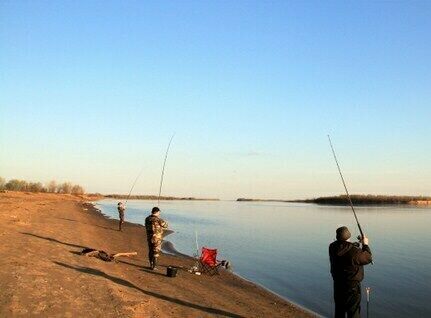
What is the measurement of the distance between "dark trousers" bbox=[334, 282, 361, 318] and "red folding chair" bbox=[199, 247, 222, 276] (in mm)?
7617

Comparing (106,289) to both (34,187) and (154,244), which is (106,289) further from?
(34,187)

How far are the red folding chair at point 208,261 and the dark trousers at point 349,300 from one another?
7617mm

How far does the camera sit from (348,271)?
763 cm

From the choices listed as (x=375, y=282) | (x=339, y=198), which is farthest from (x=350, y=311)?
(x=339, y=198)

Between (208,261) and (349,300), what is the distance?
7.99 m

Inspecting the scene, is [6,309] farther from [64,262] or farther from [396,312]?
[396,312]

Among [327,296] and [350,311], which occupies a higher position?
[350,311]

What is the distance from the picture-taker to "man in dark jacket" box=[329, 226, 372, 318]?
7.56 m

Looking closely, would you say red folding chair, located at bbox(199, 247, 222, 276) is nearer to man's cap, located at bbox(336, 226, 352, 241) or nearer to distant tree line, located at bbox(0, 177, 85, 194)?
man's cap, located at bbox(336, 226, 352, 241)

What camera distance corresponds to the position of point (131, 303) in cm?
924

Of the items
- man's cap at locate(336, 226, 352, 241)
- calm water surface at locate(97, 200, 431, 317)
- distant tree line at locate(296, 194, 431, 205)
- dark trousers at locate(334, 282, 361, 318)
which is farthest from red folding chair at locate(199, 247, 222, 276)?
distant tree line at locate(296, 194, 431, 205)

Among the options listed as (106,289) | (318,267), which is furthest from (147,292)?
(318,267)

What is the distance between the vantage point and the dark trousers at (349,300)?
7562 millimetres

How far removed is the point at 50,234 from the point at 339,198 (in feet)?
402
